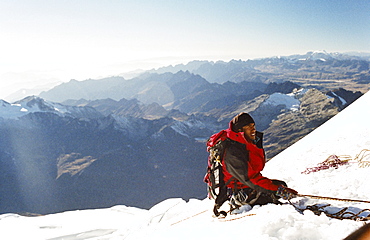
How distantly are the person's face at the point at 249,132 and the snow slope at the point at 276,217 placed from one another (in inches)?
60.2

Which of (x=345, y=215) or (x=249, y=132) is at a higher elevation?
(x=249, y=132)

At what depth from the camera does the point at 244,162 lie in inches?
199

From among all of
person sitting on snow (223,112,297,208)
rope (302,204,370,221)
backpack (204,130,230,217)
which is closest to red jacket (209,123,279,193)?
person sitting on snow (223,112,297,208)

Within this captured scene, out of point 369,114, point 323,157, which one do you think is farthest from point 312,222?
point 369,114

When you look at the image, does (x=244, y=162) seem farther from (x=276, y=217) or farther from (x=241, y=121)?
(x=276, y=217)

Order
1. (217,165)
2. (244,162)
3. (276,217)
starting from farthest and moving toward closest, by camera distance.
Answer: (217,165) → (244,162) → (276,217)

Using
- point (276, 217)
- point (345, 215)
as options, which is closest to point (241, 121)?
point (276, 217)

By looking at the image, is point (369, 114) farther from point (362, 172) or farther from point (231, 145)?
point (231, 145)

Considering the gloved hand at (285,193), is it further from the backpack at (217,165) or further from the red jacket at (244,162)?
the backpack at (217,165)

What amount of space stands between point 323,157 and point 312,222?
24.0 ft

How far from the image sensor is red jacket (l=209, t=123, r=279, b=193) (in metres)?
5.07

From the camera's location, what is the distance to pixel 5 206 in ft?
632

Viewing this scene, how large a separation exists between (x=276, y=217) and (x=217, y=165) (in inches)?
76.7

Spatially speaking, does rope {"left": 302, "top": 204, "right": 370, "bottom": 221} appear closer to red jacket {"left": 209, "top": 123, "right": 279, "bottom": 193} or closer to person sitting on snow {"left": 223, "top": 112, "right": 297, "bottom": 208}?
person sitting on snow {"left": 223, "top": 112, "right": 297, "bottom": 208}
